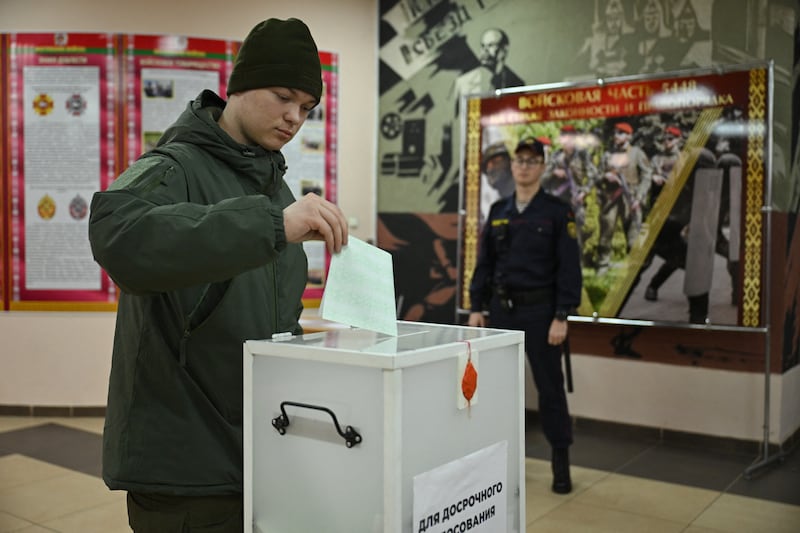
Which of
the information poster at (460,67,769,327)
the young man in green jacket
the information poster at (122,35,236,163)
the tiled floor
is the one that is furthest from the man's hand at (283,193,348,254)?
Result: the information poster at (122,35,236,163)

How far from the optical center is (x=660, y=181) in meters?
4.32

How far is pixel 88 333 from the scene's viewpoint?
4.90m

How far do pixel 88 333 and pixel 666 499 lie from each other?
145 inches

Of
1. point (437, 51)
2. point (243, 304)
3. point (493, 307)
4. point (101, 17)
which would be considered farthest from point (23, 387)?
point (243, 304)

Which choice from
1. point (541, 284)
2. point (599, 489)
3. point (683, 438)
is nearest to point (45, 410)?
point (541, 284)

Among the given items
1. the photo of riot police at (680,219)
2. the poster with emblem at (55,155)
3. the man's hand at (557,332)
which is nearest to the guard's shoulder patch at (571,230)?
the man's hand at (557,332)

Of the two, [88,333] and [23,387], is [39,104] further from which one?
[23,387]

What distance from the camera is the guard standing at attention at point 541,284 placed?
3602 mm

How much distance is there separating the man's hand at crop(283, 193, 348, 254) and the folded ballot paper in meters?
0.04

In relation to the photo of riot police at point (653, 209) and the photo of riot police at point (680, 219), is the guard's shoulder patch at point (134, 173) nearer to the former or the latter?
the photo of riot police at point (653, 209)

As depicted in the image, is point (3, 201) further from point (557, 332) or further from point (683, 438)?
point (683, 438)

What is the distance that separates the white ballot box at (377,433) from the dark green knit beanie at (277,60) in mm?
445

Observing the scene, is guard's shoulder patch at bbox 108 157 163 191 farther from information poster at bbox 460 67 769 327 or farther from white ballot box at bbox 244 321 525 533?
information poster at bbox 460 67 769 327

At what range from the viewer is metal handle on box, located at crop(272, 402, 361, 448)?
994 millimetres
